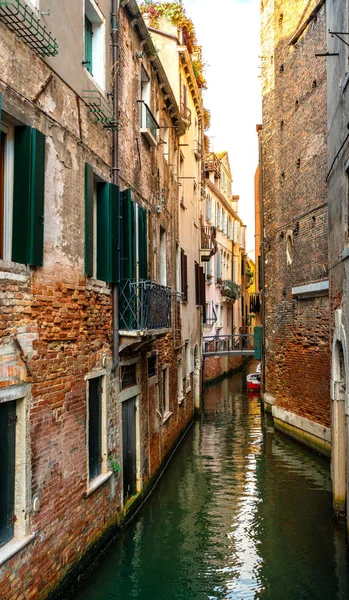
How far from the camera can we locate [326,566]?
26.6ft

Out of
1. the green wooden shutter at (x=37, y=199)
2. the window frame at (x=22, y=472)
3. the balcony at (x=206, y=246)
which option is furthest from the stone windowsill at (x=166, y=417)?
the balcony at (x=206, y=246)

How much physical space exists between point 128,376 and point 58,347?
3.37 metres

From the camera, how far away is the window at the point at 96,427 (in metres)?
7.77

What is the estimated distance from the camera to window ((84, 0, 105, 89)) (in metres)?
8.22

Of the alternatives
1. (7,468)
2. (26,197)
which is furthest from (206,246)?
(7,468)

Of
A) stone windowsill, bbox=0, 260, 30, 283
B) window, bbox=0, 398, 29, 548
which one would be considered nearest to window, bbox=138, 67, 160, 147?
stone windowsill, bbox=0, 260, 30, 283

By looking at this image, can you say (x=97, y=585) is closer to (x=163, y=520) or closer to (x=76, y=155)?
(x=163, y=520)

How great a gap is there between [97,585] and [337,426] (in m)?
4.72

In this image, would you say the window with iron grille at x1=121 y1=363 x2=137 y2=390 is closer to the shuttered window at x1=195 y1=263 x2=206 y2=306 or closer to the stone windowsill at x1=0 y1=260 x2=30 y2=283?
the stone windowsill at x1=0 y1=260 x2=30 y2=283

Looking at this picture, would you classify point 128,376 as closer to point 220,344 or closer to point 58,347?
point 58,347

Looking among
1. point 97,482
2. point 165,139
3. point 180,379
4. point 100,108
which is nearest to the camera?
point 97,482

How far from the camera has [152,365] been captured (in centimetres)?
1217

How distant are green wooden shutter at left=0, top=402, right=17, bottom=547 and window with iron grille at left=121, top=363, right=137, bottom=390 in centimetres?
389

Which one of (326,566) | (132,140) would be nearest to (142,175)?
(132,140)
